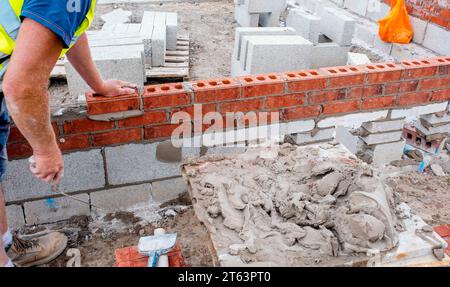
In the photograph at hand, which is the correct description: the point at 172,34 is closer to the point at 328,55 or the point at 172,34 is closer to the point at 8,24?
the point at 328,55

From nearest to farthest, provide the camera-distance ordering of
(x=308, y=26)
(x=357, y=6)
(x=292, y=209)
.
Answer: (x=292, y=209), (x=308, y=26), (x=357, y=6)

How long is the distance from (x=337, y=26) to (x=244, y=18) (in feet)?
6.54

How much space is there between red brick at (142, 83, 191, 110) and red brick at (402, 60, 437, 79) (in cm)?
183

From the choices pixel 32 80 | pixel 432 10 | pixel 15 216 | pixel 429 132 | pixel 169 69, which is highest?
pixel 32 80

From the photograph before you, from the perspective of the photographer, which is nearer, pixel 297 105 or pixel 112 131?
pixel 112 131

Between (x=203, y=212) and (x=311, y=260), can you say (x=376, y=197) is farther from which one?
(x=203, y=212)

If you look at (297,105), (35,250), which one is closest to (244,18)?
(297,105)

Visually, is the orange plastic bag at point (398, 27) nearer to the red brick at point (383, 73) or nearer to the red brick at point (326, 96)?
the red brick at point (383, 73)

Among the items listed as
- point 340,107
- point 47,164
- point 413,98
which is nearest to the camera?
point 47,164

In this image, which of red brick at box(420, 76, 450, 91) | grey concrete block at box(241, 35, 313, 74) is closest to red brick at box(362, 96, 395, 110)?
red brick at box(420, 76, 450, 91)

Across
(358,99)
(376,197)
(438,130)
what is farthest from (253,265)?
(438,130)

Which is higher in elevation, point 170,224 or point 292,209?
point 292,209

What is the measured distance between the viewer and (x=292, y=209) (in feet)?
6.98

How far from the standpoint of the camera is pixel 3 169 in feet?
7.72
